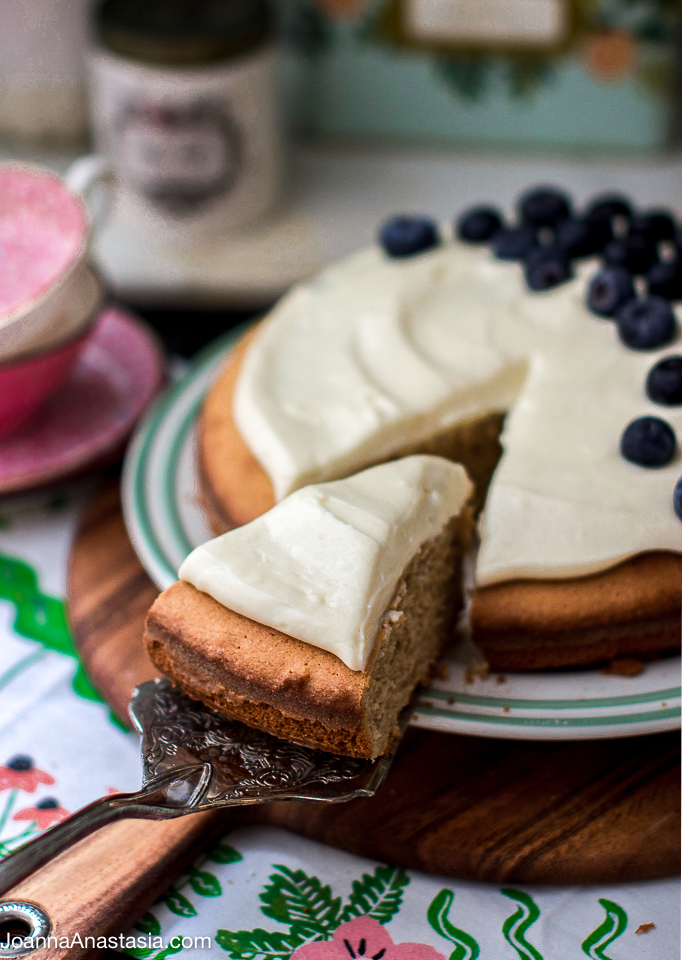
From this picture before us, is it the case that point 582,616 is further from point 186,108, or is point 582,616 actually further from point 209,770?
point 186,108

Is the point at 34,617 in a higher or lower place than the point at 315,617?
lower

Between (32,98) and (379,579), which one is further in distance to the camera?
(32,98)

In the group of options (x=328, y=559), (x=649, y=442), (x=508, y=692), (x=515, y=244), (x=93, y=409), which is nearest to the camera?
(x=328, y=559)

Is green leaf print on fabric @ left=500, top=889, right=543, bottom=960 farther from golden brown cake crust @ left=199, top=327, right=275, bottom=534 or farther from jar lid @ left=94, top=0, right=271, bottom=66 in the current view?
jar lid @ left=94, top=0, right=271, bottom=66

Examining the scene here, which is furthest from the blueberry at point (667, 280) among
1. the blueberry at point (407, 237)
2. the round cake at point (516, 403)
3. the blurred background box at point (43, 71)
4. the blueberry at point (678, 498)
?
the blurred background box at point (43, 71)

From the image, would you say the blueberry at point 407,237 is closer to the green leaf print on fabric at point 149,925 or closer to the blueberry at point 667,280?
the blueberry at point 667,280

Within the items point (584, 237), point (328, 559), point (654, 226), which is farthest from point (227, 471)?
point (654, 226)

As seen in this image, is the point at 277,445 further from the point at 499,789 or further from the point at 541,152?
the point at 541,152

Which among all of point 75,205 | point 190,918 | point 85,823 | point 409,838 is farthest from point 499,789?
point 75,205
